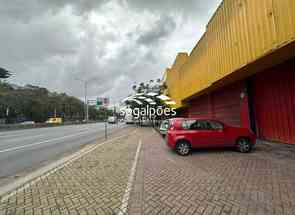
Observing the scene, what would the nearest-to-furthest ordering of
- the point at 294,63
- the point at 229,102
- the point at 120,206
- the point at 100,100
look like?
the point at 120,206
the point at 294,63
the point at 229,102
the point at 100,100

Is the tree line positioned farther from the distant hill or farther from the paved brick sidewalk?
the paved brick sidewalk

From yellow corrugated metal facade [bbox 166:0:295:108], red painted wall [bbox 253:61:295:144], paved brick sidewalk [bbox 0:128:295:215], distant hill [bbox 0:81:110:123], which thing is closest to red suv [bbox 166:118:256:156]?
paved brick sidewalk [bbox 0:128:295:215]

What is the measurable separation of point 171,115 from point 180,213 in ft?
90.8

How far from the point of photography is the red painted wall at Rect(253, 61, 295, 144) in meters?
7.86

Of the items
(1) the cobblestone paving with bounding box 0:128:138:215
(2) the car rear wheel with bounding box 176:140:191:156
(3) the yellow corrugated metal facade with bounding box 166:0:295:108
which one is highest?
(3) the yellow corrugated metal facade with bounding box 166:0:295:108

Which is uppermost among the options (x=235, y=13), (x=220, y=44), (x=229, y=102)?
(x=235, y=13)

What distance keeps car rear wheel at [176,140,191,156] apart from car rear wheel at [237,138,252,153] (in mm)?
2104

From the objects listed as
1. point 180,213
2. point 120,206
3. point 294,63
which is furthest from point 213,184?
point 294,63

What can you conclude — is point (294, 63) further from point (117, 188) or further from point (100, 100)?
point (100, 100)

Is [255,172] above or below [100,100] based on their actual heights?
below

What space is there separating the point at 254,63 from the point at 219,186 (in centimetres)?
523

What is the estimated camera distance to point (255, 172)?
5.14m

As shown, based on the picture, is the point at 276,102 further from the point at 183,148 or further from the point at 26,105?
the point at 26,105

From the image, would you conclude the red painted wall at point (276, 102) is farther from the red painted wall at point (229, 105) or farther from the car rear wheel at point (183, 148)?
the car rear wheel at point (183, 148)
